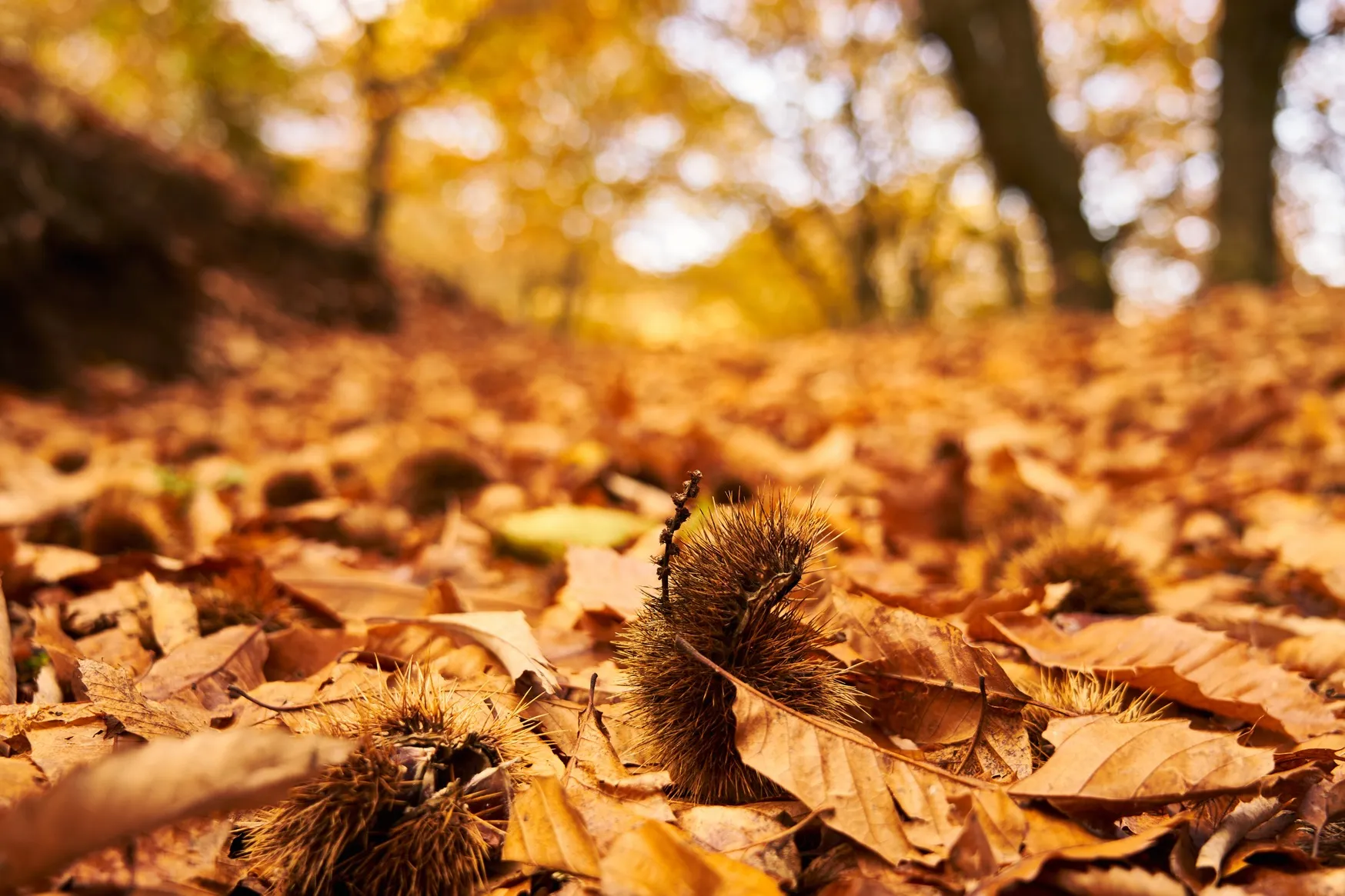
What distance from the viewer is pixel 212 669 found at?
130 centimetres

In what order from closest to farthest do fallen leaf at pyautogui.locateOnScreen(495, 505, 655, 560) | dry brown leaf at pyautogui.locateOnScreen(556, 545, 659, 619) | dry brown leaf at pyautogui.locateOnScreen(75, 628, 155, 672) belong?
dry brown leaf at pyautogui.locateOnScreen(75, 628, 155, 672), dry brown leaf at pyautogui.locateOnScreen(556, 545, 659, 619), fallen leaf at pyautogui.locateOnScreen(495, 505, 655, 560)

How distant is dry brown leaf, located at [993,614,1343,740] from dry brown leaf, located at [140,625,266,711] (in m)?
1.15

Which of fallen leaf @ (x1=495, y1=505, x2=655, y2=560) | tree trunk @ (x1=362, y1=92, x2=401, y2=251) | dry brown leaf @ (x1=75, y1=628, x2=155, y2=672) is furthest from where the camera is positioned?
tree trunk @ (x1=362, y1=92, x2=401, y2=251)

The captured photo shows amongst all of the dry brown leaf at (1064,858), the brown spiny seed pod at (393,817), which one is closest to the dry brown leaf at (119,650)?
the brown spiny seed pod at (393,817)

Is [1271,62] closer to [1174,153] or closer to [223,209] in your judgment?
[223,209]

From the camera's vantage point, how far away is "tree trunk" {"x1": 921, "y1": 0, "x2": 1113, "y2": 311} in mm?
7156

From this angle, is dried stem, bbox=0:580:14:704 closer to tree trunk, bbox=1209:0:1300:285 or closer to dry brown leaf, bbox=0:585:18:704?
dry brown leaf, bbox=0:585:18:704

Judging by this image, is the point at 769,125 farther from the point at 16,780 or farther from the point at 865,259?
the point at 16,780

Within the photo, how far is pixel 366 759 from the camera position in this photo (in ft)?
2.96

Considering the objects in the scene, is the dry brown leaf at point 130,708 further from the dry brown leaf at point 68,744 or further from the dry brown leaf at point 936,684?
the dry brown leaf at point 936,684

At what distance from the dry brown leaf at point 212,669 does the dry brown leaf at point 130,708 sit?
8cm

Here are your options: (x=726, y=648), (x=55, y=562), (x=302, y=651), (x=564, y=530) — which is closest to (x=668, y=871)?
(x=726, y=648)

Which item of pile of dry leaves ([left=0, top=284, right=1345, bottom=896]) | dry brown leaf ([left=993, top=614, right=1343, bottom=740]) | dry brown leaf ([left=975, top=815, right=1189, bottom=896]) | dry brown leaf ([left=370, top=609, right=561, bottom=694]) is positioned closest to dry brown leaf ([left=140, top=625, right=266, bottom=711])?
pile of dry leaves ([left=0, top=284, right=1345, bottom=896])

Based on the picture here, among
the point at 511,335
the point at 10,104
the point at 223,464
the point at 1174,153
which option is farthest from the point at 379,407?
the point at 1174,153
